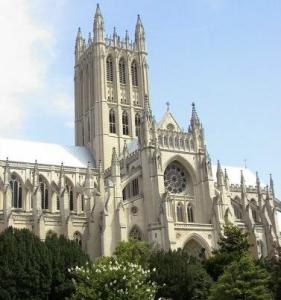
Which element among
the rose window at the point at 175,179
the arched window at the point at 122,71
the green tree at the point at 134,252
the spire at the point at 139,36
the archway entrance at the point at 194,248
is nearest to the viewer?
the green tree at the point at 134,252

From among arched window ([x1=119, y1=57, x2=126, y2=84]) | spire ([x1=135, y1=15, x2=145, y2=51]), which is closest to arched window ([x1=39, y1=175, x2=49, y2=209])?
arched window ([x1=119, y1=57, x2=126, y2=84])

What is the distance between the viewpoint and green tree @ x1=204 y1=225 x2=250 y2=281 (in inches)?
1860

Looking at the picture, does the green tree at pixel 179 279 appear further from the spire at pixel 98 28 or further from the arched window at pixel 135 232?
the spire at pixel 98 28

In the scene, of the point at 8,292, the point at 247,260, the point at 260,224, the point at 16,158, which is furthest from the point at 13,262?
the point at 260,224

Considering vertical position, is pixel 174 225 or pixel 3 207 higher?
pixel 3 207

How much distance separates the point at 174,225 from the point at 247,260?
18454mm

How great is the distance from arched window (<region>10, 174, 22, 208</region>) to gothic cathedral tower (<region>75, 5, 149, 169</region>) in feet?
41.2

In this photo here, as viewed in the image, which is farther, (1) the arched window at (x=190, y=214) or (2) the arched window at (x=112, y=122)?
(2) the arched window at (x=112, y=122)

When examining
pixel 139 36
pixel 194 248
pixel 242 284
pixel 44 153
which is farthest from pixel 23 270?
pixel 139 36

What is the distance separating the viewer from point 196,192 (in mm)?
61969

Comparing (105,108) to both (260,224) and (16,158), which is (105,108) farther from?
(260,224)

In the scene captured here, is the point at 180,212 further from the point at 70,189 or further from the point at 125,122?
the point at 125,122

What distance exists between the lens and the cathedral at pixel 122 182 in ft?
188

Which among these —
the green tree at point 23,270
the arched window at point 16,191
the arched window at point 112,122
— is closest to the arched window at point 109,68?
the arched window at point 112,122
